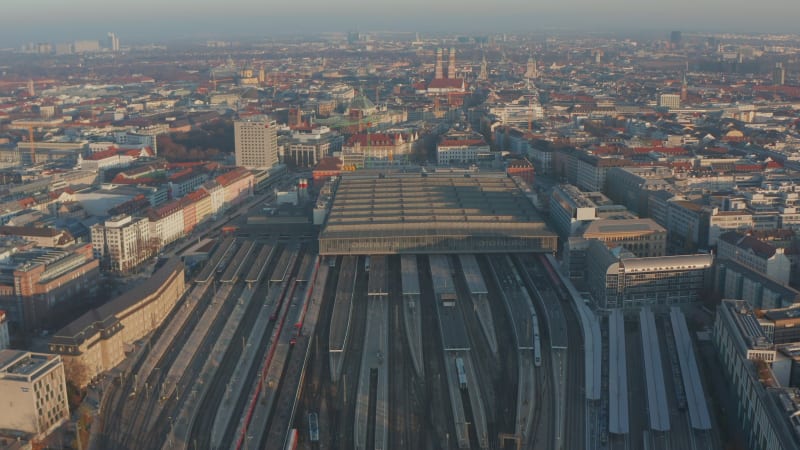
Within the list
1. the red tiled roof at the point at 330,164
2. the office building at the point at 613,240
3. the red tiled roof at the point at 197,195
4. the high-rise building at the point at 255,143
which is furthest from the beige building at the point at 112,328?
the high-rise building at the point at 255,143

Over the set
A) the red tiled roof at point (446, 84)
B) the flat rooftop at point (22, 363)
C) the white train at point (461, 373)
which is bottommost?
the white train at point (461, 373)

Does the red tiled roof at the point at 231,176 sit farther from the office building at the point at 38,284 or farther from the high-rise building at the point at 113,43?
the high-rise building at the point at 113,43

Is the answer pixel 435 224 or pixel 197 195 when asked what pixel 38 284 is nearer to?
pixel 435 224

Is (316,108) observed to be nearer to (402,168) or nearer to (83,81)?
(402,168)

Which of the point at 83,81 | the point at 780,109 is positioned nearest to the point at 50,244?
the point at 780,109

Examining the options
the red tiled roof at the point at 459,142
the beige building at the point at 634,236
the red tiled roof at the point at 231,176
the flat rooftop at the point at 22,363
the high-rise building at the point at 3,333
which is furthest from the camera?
the red tiled roof at the point at 459,142

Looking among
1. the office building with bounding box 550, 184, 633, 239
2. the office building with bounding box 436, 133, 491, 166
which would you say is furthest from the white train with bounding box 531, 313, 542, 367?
the office building with bounding box 436, 133, 491, 166
